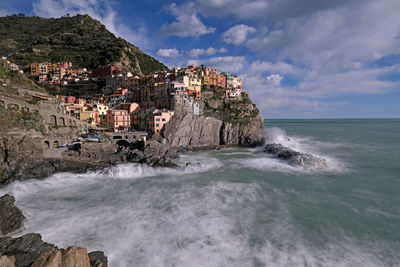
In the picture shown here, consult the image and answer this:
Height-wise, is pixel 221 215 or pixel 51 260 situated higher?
pixel 51 260

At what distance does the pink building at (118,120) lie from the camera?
142ft

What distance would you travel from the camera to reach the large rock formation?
4216 centimetres

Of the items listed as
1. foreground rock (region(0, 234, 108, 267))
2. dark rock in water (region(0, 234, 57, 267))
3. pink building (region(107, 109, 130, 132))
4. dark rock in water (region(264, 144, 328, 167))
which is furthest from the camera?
pink building (region(107, 109, 130, 132))

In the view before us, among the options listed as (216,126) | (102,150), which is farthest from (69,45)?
(216,126)

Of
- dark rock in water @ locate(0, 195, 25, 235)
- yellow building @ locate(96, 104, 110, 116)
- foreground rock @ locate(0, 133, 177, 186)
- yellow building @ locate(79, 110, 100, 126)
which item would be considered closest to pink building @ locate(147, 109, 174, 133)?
foreground rock @ locate(0, 133, 177, 186)

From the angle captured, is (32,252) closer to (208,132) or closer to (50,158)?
(50,158)

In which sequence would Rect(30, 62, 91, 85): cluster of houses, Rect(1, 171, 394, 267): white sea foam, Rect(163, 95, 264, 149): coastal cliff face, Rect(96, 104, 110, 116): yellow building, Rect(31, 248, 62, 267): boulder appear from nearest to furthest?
Rect(31, 248, 62, 267): boulder
Rect(1, 171, 394, 267): white sea foam
Rect(163, 95, 264, 149): coastal cliff face
Rect(96, 104, 110, 116): yellow building
Rect(30, 62, 91, 85): cluster of houses

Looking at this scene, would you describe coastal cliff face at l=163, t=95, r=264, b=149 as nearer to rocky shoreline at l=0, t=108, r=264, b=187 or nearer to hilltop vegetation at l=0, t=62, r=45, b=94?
rocky shoreline at l=0, t=108, r=264, b=187

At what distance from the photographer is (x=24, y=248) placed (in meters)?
9.09

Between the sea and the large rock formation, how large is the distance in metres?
15.9

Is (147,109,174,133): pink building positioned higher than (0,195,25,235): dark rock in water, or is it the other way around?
(147,109,174,133): pink building

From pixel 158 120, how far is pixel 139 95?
19351 mm

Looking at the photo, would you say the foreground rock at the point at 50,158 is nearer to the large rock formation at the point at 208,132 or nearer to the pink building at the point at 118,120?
the large rock formation at the point at 208,132

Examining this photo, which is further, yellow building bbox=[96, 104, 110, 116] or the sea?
yellow building bbox=[96, 104, 110, 116]
